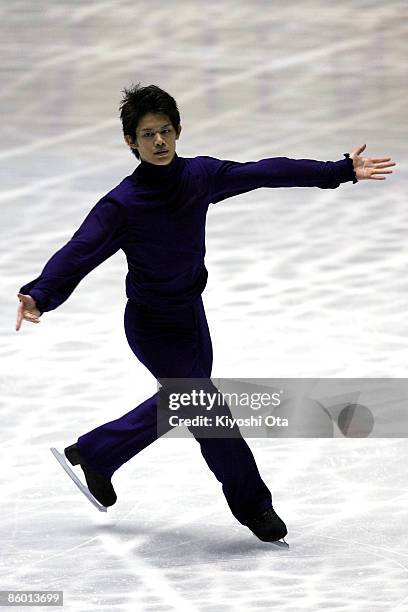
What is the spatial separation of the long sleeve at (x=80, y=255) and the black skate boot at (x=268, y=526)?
0.82 meters

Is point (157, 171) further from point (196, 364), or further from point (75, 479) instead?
point (75, 479)

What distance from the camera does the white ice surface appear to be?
3.90 meters

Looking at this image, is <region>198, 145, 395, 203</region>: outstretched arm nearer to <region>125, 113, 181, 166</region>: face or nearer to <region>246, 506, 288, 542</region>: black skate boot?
<region>125, 113, 181, 166</region>: face

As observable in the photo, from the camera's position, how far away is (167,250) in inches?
153

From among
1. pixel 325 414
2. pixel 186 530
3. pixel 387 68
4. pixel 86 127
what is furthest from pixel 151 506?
pixel 387 68

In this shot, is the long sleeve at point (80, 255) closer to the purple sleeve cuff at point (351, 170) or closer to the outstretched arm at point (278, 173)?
the outstretched arm at point (278, 173)

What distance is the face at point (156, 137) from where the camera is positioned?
12.6 ft

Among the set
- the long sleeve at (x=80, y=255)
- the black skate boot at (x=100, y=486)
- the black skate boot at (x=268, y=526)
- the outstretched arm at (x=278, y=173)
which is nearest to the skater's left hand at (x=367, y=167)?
the outstretched arm at (x=278, y=173)

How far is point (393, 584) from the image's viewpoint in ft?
12.1

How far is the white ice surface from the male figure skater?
0.26 m

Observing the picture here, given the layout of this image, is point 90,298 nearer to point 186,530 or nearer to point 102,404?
point 102,404

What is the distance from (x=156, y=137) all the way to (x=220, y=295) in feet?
7.29

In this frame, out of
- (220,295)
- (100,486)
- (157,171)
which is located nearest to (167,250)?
(157,171)

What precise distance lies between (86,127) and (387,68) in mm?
1688
